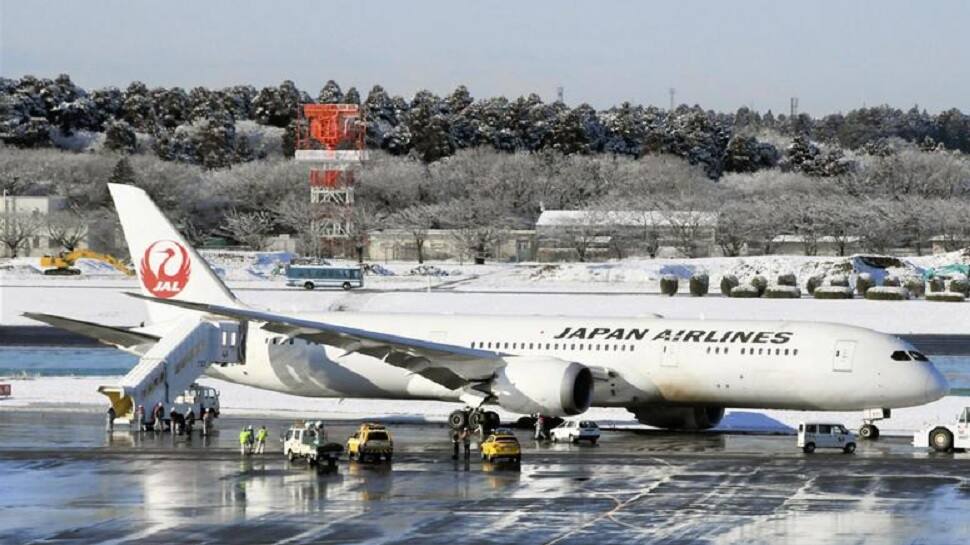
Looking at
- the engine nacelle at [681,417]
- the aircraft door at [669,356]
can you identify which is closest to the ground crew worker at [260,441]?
the aircraft door at [669,356]

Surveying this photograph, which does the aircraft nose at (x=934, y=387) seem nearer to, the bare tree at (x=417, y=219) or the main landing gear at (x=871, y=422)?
the main landing gear at (x=871, y=422)

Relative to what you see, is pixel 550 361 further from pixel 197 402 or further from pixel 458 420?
pixel 197 402

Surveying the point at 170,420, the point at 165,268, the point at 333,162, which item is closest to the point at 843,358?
the point at 170,420

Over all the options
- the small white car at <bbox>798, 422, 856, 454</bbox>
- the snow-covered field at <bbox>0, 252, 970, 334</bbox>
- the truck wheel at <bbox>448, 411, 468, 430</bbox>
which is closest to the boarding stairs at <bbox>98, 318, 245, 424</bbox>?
the truck wheel at <bbox>448, 411, 468, 430</bbox>

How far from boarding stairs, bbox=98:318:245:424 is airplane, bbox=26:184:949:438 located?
67 millimetres

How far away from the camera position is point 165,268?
61.9 m

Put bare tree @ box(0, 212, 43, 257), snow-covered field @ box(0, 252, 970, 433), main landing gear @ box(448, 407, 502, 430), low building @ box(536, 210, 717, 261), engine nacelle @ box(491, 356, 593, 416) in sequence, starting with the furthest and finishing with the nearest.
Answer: bare tree @ box(0, 212, 43, 257) < low building @ box(536, 210, 717, 261) < snow-covered field @ box(0, 252, 970, 433) < main landing gear @ box(448, 407, 502, 430) < engine nacelle @ box(491, 356, 593, 416)

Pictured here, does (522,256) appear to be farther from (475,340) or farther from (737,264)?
(475,340)

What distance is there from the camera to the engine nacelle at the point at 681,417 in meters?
56.3

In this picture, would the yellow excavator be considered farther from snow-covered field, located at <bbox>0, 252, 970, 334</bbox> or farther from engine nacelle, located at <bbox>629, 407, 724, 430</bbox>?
engine nacelle, located at <bbox>629, 407, 724, 430</bbox>

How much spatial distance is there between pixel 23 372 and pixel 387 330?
82.8 ft

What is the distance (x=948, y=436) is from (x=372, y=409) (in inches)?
870

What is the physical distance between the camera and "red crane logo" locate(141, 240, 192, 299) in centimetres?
6172

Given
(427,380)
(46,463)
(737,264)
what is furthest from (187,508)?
(737,264)
